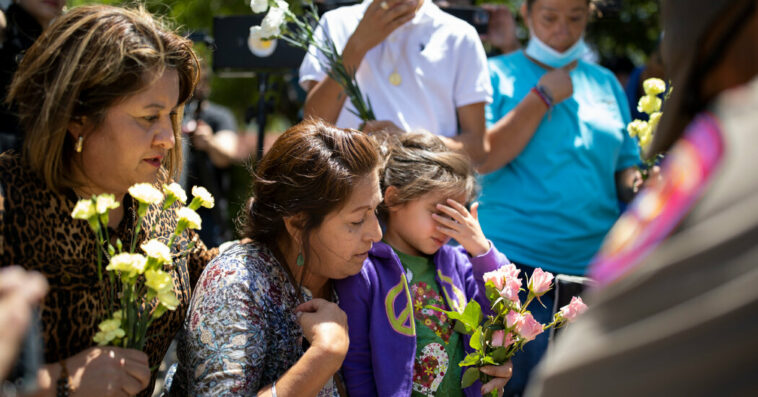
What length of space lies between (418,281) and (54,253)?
1.18 meters

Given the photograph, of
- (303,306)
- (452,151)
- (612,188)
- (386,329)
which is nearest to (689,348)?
(303,306)

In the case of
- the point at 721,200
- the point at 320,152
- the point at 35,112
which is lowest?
the point at 320,152

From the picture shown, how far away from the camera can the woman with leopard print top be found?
1757 millimetres

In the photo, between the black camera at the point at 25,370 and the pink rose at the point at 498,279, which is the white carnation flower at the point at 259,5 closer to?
the pink rose at the point at 498,279

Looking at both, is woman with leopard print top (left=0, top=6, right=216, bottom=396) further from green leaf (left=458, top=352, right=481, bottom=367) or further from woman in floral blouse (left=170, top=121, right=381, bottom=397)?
green leaf (left=458, top=352, right=481, bottom=367)

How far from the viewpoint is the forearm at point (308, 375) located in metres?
1.94

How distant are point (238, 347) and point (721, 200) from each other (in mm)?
1356

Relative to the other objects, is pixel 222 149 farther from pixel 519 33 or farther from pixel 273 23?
pixel 519 33

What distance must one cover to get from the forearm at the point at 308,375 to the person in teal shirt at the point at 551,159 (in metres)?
1.21

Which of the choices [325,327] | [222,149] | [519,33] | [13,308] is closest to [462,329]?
[325,327]

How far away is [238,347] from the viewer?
1.94 m

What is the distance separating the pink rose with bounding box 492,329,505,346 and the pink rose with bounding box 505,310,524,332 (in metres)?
0.03

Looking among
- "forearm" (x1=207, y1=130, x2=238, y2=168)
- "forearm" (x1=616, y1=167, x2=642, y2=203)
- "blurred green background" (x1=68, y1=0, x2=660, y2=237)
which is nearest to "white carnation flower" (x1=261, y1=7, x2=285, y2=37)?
"forearm" (x1=616, y1=167, x2=642, y2=203)

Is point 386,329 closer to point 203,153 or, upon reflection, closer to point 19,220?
point 19,220
